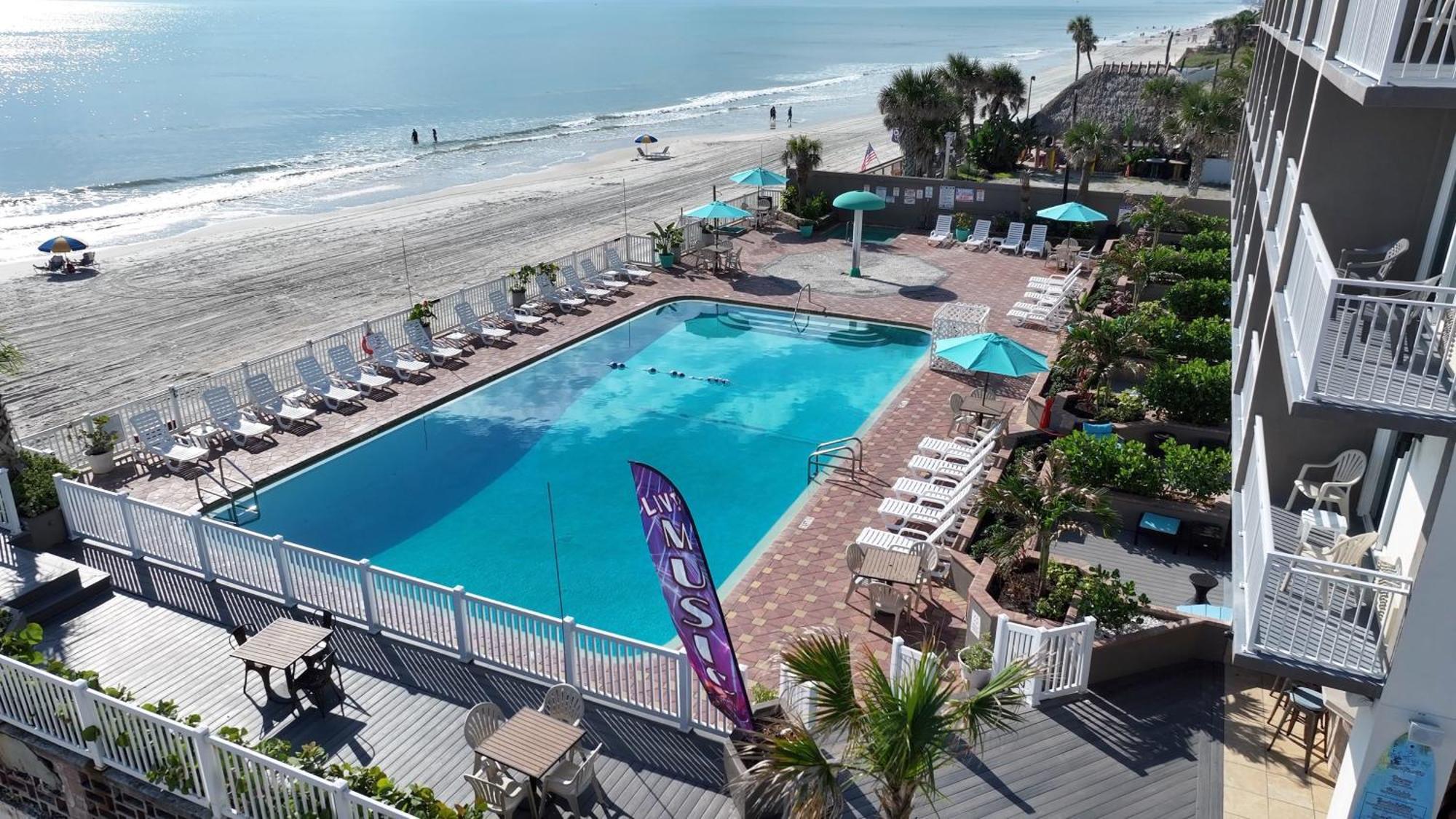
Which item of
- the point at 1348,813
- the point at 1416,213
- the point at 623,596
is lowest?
the point at 623,596

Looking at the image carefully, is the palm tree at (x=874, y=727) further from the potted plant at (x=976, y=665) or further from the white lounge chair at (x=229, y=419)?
the white lounge chair at (x=229, y=419)

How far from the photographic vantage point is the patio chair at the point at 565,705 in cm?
952

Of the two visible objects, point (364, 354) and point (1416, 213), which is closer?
point (1416, 213)

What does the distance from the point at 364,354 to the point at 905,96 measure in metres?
25.0

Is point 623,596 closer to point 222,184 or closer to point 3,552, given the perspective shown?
point 3,552

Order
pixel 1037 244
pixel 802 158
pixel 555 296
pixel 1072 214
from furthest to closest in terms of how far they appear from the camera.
Result: 1. pixel 802 158
2. pixel 1037 244
3. pixel 1072 214
4. pixel 555 296

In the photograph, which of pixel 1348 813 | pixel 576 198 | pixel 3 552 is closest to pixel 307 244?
pixel 576 198

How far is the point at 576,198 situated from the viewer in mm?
44469

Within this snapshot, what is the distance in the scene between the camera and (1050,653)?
10.0 m

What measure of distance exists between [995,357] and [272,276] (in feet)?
78.7

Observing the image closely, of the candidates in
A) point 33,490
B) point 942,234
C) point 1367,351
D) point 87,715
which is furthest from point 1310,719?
point 942,234

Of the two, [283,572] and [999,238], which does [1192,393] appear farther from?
[999,238]

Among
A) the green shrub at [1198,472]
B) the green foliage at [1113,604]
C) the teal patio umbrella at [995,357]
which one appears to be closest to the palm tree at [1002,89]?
the teal patio umbrella at [995,357]

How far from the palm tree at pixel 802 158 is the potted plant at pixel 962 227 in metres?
5.43
